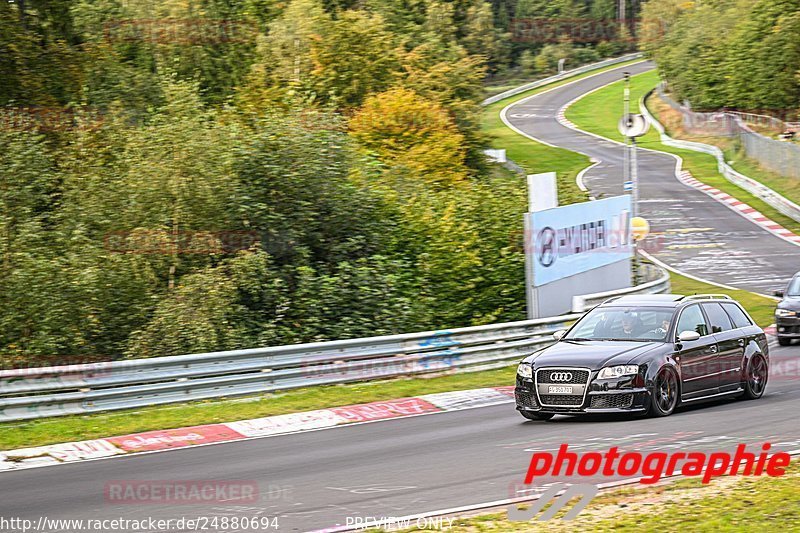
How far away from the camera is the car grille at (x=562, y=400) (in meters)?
12.6

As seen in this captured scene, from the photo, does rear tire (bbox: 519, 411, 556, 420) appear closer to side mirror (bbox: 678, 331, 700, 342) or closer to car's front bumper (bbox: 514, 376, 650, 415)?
car's front bumper (bbox: 514, 376, 650, 415)

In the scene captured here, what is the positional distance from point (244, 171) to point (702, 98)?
54.2m

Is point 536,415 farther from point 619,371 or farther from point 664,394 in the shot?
point 664,394

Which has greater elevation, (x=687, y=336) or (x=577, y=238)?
(x=687, y=336)

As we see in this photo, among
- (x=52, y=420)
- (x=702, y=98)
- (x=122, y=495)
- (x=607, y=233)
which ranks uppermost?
(x=122, y=495)

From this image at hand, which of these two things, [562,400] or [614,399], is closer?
[614,399]

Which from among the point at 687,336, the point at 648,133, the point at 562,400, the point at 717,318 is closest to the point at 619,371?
the point at 562,400

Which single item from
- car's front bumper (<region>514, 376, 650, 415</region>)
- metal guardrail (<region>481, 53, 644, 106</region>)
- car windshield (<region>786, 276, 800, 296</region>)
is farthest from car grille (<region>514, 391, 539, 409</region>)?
metal guardrail (<region>481, 53, 644, 106</region>)

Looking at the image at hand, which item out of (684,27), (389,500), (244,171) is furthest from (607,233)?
(684,27)

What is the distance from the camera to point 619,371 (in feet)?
40.6

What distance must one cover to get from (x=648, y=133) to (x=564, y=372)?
63.7m

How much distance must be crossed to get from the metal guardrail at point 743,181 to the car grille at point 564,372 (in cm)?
3264

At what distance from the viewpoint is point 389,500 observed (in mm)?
8727

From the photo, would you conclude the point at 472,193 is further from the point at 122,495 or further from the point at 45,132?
the point at 122,495
